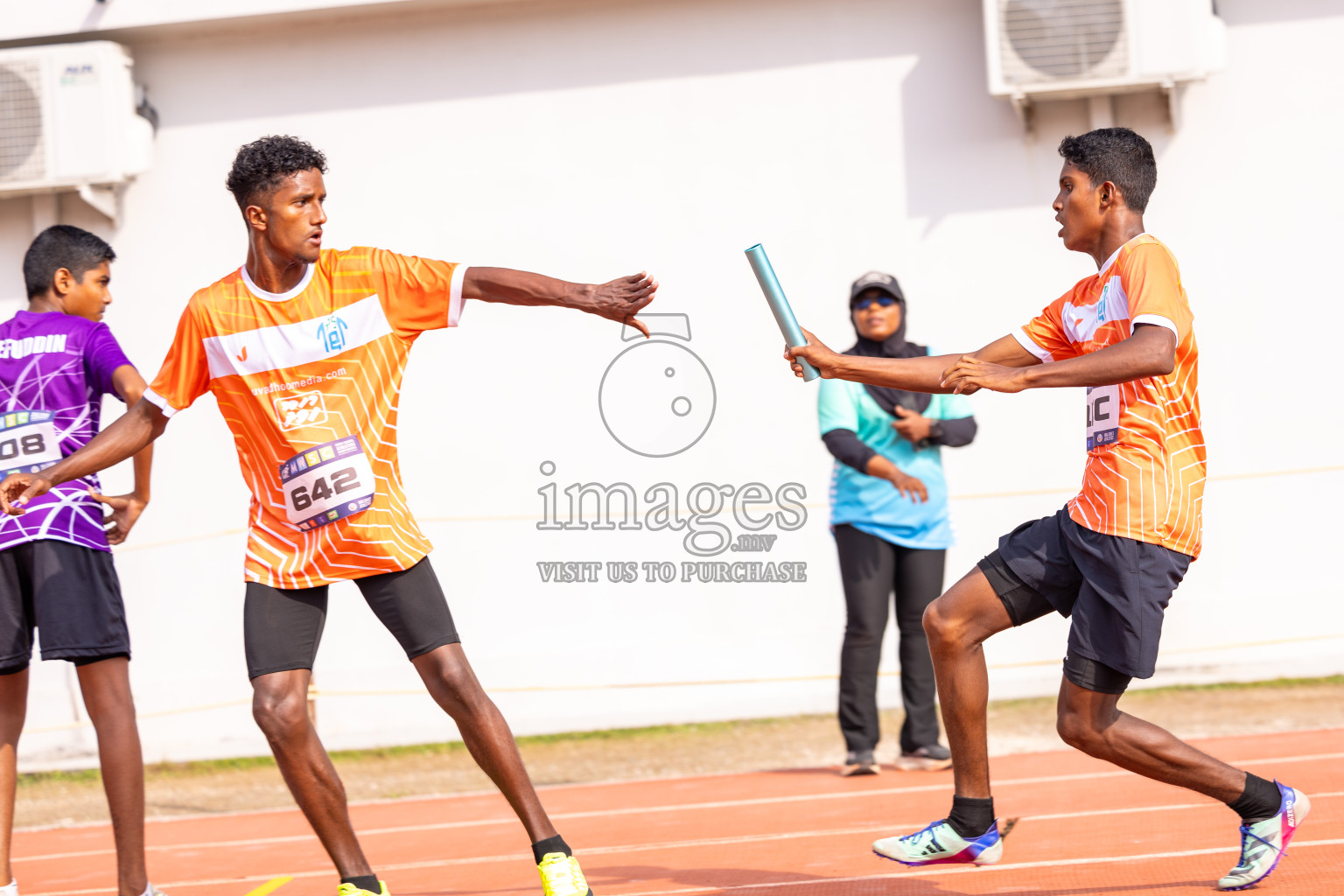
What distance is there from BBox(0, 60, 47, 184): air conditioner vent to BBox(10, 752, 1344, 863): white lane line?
4.38 meters

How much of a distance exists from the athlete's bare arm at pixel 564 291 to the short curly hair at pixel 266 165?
1.80 ft

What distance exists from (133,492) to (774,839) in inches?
102

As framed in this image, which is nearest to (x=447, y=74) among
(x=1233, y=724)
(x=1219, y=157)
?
(x=1219, y=157)

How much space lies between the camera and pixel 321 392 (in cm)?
368

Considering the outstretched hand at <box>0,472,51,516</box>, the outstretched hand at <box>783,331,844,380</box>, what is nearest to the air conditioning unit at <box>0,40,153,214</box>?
the outstretched hand at <box>0,472,51,516</box>

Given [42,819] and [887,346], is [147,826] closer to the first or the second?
[42,819]

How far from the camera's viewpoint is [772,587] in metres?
8.27

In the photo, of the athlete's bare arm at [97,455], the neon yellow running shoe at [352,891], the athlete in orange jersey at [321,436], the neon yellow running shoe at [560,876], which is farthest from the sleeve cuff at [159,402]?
the neon yellow running shoe at [560,876]

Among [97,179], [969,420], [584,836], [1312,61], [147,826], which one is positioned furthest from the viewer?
[97,179]

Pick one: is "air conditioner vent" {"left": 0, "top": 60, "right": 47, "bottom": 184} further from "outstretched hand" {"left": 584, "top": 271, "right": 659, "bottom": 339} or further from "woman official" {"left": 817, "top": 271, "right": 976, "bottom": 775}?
"outstretched hand" {"left": 584, "top": 271, "right": 659, "bottom": 339}

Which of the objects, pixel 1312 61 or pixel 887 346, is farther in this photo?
pixel 1312 61

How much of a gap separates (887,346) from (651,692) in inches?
115

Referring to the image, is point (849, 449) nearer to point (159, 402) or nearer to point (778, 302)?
point (778, 302)

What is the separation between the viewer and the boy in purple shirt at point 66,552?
421 centimetres
